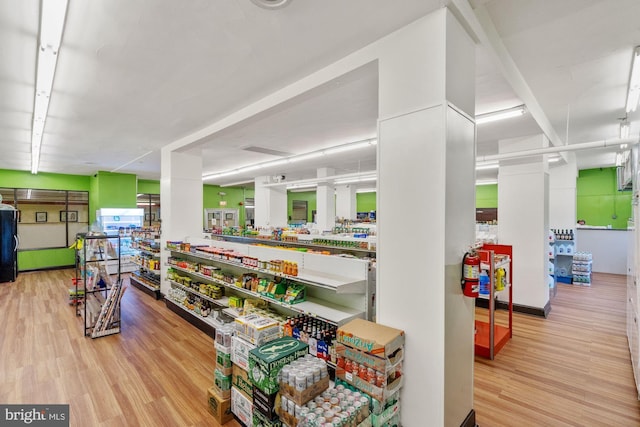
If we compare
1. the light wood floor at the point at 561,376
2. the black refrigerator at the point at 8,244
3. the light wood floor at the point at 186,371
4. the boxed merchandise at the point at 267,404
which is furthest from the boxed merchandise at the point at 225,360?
the black refrigerator at the point at 8,244

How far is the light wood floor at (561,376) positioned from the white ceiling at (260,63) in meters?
3.29

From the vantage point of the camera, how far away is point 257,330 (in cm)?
255

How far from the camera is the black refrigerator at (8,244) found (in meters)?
7.89

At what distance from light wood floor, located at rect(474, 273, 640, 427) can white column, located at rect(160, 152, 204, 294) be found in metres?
5.65

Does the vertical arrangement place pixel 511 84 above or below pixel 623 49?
below

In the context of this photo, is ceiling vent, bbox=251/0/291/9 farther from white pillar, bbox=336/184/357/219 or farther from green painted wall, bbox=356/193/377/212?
green painted wall, bbox=356/193/377/212

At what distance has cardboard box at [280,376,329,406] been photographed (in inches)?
78.9

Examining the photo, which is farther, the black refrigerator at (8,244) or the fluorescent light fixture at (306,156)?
the black refrigerator at (8,244)

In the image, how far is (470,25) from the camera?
2314 millimetres

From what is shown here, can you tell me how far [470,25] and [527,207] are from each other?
13.7 feet

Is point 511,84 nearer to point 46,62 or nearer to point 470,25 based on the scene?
point 470,25

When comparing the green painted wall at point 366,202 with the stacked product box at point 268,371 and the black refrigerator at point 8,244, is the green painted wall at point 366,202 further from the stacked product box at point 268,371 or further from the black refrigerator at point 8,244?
the stacked product box at point 268,371

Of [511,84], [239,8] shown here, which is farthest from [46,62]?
[511,84]

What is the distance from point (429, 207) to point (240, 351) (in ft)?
6.60
